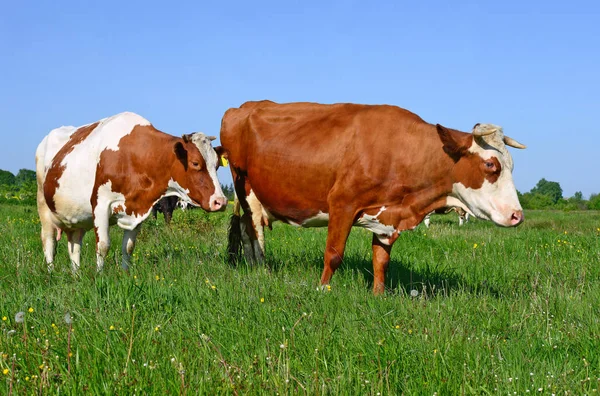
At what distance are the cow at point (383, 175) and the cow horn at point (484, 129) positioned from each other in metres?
0.01

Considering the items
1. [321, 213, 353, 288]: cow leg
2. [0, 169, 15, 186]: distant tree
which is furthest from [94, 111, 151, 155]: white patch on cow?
[0, 169, 15, 186]: distant tree

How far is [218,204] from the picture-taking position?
728 cm

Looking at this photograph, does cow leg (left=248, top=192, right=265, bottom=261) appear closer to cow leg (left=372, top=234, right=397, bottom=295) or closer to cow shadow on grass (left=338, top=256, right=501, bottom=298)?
cow shadow on grass (left=338, top=256, right=501, bottom=298)

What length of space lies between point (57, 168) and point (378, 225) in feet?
14.0

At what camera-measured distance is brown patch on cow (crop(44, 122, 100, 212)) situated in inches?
326

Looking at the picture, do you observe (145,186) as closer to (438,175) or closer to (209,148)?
(209,148)

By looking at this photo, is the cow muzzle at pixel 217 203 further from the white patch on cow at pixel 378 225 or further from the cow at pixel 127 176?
the white patch on cow at pixel 378 225

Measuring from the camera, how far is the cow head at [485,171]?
6.53 meters

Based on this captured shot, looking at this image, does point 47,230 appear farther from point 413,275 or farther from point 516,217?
point 516,217

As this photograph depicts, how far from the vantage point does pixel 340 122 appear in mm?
7195

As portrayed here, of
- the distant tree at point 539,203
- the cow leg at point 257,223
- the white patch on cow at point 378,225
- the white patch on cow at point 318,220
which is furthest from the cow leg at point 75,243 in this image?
the distant tree at point 539,203

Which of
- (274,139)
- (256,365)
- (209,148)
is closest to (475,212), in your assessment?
(274,139)

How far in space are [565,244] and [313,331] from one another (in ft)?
24.3

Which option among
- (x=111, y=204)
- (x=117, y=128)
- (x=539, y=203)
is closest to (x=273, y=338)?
(x=111, y=204)
